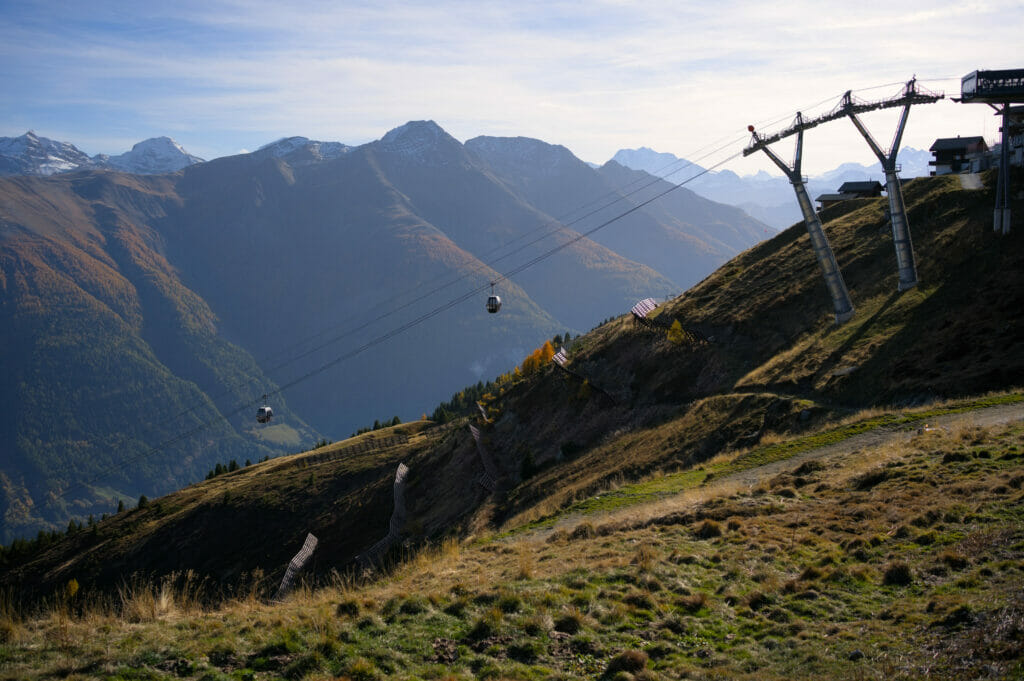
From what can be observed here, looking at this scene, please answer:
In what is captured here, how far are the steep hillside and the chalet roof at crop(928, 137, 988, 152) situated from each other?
1679 cm

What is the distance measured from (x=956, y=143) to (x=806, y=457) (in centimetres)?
6767

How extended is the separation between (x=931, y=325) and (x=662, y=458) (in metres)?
16.6

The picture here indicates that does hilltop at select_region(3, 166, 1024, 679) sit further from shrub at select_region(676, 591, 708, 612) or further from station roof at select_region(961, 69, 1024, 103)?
station roof at select_region(961, 69, 1024, 103)

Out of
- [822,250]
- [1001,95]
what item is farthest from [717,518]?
[1001,95]

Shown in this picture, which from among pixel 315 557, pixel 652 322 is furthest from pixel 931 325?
pixel 315 557

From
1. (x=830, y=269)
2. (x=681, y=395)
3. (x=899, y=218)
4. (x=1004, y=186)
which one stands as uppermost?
(x=1004, y=186)

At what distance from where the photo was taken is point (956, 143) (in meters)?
77.6

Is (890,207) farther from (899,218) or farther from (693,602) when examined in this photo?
(693,602)

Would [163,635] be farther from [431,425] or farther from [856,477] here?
[431,425]

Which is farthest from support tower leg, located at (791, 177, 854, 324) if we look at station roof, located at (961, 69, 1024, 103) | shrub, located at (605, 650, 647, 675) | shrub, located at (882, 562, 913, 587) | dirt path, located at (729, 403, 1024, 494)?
shrub, located at (605, 650, 647, 675)

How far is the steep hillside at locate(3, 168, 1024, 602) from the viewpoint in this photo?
35531 mm

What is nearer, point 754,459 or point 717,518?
point 717,518

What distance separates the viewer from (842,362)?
39.2m

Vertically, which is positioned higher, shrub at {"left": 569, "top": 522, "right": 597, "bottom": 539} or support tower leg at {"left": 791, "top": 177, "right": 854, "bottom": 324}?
support tower leg at {"left": 791, "top": 177, "right": 854, "bottom": 324}
